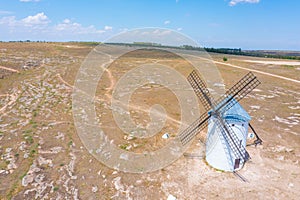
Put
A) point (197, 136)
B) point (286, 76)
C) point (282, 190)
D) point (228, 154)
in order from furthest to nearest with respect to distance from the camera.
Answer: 1. point (286, 76)
2. point (197, 136)
3. point (228, 154)
4. point (282, 190)

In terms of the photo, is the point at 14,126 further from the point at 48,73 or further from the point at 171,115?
the point at 48,73

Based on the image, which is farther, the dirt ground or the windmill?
the windmill

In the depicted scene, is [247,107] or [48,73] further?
[48,73]

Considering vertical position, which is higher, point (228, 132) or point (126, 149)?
point (228, 132)

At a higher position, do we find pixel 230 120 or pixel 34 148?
pixel 230 120

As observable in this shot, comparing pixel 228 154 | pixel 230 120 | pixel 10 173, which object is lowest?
pixel 10 173

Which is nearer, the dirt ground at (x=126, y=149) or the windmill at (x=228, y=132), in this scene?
the dirt ground at (x=126, y=149)

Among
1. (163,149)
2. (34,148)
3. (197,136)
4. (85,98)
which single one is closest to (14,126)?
(34,148)

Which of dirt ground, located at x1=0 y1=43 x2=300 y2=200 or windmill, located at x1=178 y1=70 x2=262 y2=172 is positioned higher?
windmill, located at x1=178 y1=70 x2=262 y2=172

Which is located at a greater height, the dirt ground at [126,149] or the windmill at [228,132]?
the windmill at [228,132]

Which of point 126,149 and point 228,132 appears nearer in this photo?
point 228,132

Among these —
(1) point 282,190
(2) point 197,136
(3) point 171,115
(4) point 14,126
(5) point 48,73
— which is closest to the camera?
(1) point 282,190

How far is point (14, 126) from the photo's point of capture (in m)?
31.1

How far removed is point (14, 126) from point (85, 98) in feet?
49.1
